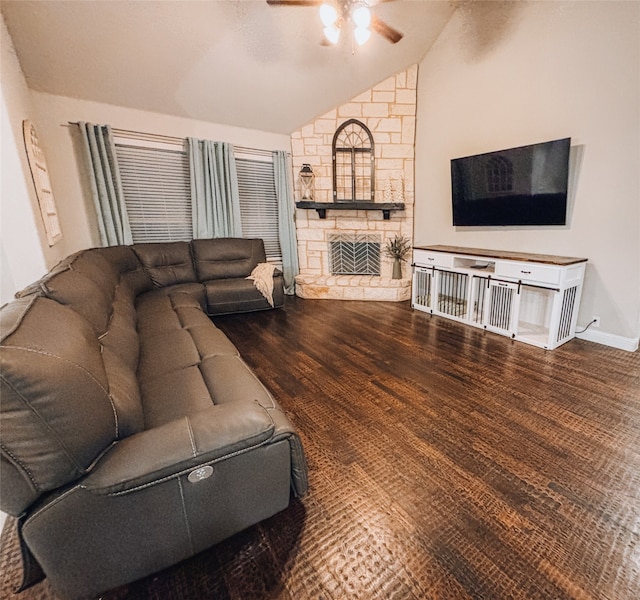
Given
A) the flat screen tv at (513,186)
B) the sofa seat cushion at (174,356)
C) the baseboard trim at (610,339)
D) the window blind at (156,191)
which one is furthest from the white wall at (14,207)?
the baseboard trim at (610,339)

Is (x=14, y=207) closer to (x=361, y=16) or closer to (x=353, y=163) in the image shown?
(x=361, y=16)

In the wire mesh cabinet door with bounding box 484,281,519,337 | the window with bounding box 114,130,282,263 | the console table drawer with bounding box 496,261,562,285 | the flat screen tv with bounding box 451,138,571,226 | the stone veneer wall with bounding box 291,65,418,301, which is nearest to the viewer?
the console table drawer with bounding box 496,261,562,285

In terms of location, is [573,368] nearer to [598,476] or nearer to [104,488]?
[598,476]

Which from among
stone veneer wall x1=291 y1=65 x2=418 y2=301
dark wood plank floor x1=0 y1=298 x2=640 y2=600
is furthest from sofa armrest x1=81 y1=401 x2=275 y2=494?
stone veneer wall x1=291 y1=65 x2=418 y2=301

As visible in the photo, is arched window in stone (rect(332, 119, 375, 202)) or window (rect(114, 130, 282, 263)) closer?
window (rect(114, 130, 282, 263))

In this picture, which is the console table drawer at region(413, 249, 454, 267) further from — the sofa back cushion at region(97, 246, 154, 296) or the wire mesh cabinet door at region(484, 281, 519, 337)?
the sofa back cushion at region(97, 246, 154, 296)

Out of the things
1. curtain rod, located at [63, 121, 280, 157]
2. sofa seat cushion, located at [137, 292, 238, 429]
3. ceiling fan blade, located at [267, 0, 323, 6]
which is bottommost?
sofa seat cushion, located at [137, 292, 238, 429]

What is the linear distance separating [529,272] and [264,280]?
286cm

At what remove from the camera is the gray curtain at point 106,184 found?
10.9 ft

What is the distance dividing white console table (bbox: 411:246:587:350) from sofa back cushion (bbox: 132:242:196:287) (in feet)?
9.35

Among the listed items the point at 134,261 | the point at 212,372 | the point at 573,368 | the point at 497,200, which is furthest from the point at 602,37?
the point at 134,261

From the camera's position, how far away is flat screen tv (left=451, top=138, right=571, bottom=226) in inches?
114

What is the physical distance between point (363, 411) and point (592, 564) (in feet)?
3.74

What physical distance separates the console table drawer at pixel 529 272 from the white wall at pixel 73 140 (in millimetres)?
4093
